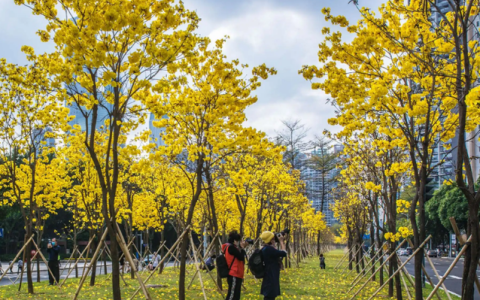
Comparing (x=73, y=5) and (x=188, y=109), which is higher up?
(x=73, y=5)

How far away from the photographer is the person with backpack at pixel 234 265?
7016 millimetres

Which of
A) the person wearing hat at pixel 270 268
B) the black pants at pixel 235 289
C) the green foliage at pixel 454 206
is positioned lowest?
the black pants at pixel 235 289

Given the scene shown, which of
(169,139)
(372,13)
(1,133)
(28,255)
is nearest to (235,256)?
(169,139)

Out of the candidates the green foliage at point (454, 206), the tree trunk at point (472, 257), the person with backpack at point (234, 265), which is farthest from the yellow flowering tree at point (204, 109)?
the green foliage at point (454, 206)

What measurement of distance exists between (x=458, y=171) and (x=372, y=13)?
2.72m

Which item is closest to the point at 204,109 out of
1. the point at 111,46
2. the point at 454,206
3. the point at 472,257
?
the point at 111,46

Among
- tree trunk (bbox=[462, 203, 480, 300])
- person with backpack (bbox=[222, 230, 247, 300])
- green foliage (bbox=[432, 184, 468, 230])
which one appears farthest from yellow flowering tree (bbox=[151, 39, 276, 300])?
green foliage (bbox=[432, 184, 468, 230])

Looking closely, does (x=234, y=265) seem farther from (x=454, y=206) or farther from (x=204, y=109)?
(x=454, y=206)

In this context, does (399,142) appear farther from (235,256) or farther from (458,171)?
(235,256)

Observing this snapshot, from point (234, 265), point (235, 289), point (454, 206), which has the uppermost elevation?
point (454, 206)

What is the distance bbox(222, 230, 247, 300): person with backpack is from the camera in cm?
702

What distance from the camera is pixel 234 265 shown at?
714 centimetres

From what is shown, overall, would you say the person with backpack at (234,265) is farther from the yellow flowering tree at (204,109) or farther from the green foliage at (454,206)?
the green foliage at (454,206)

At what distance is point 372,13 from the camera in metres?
6.41
